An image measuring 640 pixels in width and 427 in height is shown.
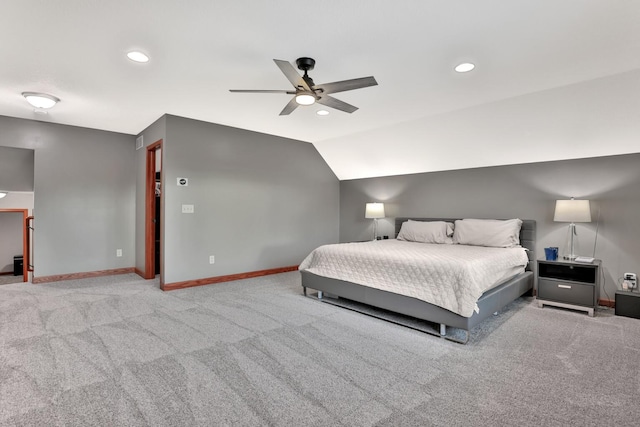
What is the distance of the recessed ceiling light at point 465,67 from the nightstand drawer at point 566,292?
8.54ft

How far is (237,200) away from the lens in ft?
17.0

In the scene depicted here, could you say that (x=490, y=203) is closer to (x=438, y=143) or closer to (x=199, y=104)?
(x=438, y=143)

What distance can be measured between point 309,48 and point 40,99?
3.24m

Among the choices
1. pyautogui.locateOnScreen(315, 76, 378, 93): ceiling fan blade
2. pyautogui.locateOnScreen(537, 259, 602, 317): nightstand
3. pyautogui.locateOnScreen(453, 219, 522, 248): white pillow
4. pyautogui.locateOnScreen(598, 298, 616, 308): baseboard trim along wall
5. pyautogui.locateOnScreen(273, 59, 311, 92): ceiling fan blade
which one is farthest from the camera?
pyautogui.locateOnScreen(453, 219, 522, 248): white pillow

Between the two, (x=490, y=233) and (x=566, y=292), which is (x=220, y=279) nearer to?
(x=490, y=233)

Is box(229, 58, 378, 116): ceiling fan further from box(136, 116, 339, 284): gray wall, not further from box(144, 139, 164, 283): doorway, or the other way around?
box(144, 139, 164, 283): doorway

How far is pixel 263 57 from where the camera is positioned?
2.70 metres

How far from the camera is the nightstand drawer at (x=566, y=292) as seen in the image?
353 cm

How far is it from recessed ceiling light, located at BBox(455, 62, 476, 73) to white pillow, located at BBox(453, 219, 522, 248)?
7.50ft

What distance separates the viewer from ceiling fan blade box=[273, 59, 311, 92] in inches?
89.0

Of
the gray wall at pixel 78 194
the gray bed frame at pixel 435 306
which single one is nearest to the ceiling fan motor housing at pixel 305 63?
the gray bed frame at pixel 435 306

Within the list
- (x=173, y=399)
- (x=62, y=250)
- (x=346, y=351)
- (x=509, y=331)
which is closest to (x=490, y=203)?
(x=509, y=331)

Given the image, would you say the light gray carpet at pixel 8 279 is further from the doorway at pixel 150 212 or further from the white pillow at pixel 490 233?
the white pillow at pixel 490 233

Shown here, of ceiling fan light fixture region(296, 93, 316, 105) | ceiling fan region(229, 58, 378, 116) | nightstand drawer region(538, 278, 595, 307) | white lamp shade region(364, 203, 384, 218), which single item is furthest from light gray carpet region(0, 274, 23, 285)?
nightstand drawer region(538, 278, 595, 307)
